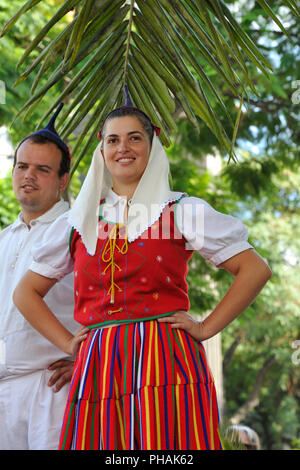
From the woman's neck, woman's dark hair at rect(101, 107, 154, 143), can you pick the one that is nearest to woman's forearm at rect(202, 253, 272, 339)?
the woman's neck

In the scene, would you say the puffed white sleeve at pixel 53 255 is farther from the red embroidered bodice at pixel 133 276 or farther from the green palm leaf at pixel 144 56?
the green palm leaf at pixel 144 56

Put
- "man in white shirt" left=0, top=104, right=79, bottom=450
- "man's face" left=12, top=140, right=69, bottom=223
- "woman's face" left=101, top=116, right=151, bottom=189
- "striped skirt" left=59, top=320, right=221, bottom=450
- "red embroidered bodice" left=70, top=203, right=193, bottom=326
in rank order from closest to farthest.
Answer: "striped skirt" left=59, top=320, right=221, bottom=450 → "red embroidered bodice" left=70, top=203, right=193, bottom=326 → "woman's face" left=101, top=116, right=151, bottom=189 → "man in white shirt" left=0, top=104, right=79, bottom=450 → "man's face" left=12, top=140, right=69, bottom=223

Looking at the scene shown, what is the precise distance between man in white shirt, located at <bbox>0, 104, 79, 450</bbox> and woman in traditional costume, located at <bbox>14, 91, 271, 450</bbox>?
0.58ft

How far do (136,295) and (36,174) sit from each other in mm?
712

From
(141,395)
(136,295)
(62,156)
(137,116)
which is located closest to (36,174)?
(62,156)

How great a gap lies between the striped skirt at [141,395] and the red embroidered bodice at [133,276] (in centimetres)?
5

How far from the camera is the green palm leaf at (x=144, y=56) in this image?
72.5 inches

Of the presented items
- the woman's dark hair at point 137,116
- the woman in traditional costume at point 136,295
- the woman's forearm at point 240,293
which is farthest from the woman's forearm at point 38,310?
the woman's dark hair at point 137,116

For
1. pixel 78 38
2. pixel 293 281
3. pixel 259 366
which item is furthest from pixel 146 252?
pixel 259 366

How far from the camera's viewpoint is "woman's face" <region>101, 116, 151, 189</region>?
1872 mm

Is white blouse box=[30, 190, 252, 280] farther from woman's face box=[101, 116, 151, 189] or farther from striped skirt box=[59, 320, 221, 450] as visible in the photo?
striped skirt box=[59, 320, 221, 450]

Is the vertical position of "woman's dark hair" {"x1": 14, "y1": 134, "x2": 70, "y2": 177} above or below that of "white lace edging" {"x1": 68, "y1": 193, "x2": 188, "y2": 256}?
above

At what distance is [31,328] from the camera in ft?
6.91

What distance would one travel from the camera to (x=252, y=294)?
1770 mm
